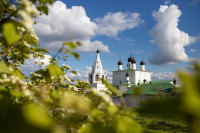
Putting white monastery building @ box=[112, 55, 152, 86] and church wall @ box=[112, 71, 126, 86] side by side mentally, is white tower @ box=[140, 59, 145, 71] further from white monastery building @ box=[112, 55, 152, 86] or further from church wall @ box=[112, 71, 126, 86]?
church wall @ box=[112, 71, 126, 86]

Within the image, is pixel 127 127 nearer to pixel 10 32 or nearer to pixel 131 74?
pixel 10 32

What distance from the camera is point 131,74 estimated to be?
5491 cm

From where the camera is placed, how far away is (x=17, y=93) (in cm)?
114

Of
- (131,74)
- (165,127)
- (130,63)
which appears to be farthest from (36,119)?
(130,63)

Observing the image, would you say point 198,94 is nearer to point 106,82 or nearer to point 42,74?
point 106,82

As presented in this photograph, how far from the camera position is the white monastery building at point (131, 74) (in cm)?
5441

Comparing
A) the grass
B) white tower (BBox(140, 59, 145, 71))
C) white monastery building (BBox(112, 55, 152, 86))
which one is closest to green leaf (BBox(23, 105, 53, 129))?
the grass

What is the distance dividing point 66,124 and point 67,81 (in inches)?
79.1

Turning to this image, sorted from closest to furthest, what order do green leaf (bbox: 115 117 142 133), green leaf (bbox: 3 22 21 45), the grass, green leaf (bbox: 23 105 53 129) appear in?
1. green leaf (bbox: 23 105 53 129)
2. green leaf (bbox: 115 117 142 133)
3. green leaf (bbox: 3 22 21 45)
4. the grass

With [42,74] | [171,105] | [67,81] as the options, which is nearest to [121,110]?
[171,105]

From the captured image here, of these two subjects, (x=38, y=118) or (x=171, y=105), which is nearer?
(x=38, y=118)

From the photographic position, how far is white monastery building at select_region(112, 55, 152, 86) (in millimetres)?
54412

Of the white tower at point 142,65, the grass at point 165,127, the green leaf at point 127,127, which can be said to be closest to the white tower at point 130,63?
the white tower at point 142,65

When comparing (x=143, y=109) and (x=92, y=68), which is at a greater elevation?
(x=92, y=68)
